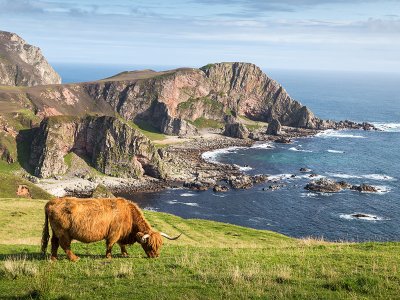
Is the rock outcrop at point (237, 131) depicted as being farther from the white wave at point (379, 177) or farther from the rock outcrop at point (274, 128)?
the white wave at point (379, 177)

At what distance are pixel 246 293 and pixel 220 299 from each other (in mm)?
1027

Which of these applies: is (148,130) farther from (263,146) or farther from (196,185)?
(196,185)

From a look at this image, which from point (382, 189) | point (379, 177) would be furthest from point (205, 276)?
point (379, 177)

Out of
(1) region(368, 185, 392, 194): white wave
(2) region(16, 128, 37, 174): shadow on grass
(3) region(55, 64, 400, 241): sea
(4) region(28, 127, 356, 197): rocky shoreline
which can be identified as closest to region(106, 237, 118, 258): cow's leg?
(3) region(55, 64, 400, 241): sea

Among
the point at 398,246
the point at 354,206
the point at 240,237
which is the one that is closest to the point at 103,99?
the point at 354,206

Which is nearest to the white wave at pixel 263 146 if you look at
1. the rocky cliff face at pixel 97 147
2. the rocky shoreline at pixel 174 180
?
the rocky shoreline at pixel 174 180

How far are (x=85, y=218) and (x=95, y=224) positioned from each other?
60cm

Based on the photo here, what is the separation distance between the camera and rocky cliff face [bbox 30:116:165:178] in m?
123

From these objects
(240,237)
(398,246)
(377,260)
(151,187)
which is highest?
(377,260)

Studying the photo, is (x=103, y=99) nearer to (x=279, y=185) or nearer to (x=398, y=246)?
(x=279, y=185)

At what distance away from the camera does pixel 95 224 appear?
20.2 metres

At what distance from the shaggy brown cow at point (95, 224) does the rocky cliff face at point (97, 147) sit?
345ft

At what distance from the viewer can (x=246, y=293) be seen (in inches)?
572

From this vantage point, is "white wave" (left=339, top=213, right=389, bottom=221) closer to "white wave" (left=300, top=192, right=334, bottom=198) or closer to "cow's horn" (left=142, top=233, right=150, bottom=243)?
"white wave" (left=300, top=192, right=334, bottom=198)
